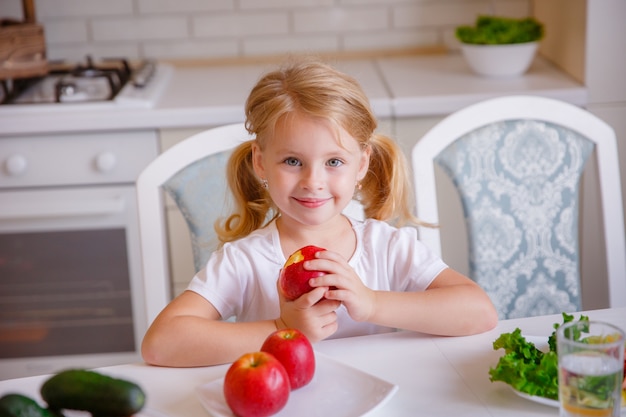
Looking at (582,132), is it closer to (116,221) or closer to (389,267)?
(389,267)

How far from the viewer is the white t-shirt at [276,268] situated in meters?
1.40

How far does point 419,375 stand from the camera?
113 cm

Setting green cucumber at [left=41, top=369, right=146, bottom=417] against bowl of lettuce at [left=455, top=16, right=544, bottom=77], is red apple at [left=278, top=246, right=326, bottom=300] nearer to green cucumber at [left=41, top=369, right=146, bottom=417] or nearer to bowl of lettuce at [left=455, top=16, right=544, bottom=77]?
green cucumber at [left=41, top=369, right=146, bottom=417]

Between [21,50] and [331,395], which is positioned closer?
[331,395]

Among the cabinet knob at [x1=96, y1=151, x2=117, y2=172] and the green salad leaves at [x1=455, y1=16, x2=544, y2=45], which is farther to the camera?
the green salad leaves at [x1=455, y1=16, x2=544, y2=45]

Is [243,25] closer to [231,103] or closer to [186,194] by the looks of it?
[231,103]

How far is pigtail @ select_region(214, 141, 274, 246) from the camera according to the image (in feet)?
4.84

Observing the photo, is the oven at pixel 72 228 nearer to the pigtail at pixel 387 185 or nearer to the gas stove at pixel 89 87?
the gas stove at pixel 89 87

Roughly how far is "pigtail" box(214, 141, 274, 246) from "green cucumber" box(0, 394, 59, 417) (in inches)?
27.1

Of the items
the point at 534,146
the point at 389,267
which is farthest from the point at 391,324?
the point at 534,146

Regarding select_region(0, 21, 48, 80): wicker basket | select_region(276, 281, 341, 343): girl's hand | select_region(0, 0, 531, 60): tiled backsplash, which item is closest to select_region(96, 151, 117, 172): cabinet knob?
select_region(0, 21, 48, 80): wicker basket

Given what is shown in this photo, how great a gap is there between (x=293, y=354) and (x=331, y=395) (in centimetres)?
7

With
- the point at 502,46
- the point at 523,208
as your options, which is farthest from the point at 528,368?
the point at 502,46

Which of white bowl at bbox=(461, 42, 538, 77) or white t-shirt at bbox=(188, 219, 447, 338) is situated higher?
white bowl at bbox=(461, 42, 538, 77)
